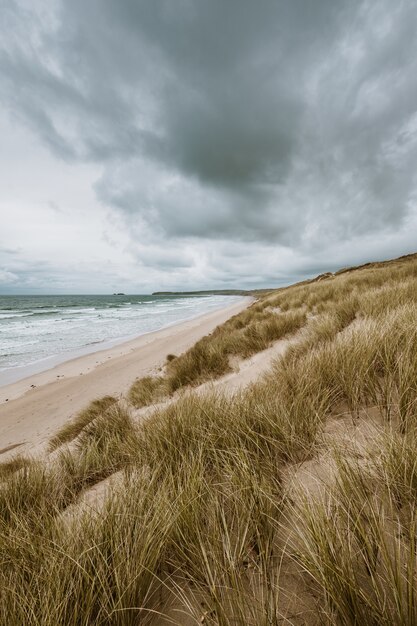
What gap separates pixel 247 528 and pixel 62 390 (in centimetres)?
876

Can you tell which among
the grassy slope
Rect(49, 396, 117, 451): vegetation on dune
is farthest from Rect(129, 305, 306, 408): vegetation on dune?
the grassy slope

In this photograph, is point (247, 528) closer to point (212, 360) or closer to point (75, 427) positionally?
point (75, 427)

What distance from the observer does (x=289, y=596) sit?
94 cm

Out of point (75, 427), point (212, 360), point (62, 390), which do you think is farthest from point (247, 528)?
point (62, 390)

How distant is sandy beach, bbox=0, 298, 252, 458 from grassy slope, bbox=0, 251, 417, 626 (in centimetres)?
440

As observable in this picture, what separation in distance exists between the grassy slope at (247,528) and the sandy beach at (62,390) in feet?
14.4

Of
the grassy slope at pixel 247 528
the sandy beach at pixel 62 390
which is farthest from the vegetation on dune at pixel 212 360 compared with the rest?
the grassy slope at pixel 247 528

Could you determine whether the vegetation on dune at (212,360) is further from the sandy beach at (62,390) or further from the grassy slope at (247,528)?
the grassy slope at (247,528)

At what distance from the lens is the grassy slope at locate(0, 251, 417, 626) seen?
2.91ft

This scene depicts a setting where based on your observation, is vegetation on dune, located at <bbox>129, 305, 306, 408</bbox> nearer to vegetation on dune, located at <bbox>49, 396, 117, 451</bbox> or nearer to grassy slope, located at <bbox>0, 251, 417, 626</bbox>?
vegetation on dune, located at <bbox>49, 396, 117, 451</bbox>

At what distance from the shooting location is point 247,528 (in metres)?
1.12

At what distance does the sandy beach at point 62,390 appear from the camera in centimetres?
578

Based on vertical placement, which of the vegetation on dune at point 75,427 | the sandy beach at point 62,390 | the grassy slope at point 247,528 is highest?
the grassy slope at point 247,528

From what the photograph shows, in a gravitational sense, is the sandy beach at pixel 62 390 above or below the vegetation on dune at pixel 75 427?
below
